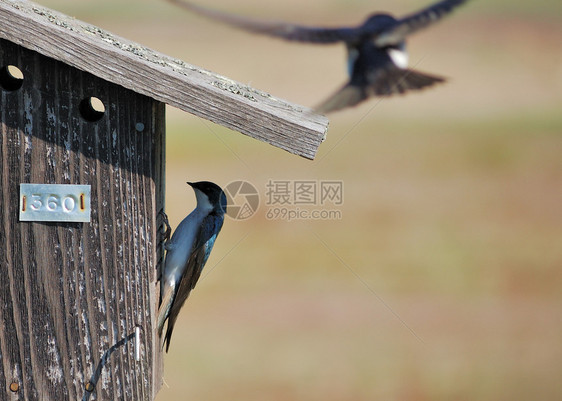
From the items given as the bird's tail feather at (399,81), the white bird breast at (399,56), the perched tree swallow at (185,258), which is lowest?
the perched tree swallow at (185,258)

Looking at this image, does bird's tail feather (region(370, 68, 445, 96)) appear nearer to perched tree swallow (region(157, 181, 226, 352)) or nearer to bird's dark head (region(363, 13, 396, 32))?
bird's dark head (region(363, 13, 396, 32))

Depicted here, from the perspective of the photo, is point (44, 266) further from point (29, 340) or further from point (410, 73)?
point (410, 73)

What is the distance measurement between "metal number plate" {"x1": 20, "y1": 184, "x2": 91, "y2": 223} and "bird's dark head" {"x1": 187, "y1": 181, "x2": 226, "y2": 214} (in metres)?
0.68

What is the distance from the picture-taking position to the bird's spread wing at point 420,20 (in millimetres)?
2080

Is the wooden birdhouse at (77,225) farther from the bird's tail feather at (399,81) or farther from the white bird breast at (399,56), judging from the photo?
the white bird breast at (399,56)

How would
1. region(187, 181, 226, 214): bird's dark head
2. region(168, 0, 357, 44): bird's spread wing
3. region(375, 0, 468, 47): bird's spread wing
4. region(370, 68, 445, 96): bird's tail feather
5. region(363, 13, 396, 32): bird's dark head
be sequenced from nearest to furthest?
1. region(168, 0, 357, 44): bird's spread wing
2. region(375, 0, 468, 47): bird's spread wing
3. region(363, 13, 396, 32): bird's dark head
4. region(370, 68, 445, 96): bird's tail feather
5. region(187, 181, 226, 214): bird's dark head

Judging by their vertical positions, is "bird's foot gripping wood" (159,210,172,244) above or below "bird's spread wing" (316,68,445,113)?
below

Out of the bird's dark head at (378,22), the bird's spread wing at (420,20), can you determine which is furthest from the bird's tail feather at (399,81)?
the bird's spread wing at (420,20)

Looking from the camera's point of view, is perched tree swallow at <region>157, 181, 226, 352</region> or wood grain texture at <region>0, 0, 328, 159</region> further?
perched tree swallow at <region>157, 181, 226, 352</region>

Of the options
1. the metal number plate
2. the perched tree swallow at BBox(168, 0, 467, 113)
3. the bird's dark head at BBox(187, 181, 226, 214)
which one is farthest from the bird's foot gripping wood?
the perched tree swallow at BBox(168, 0, 467, 113)

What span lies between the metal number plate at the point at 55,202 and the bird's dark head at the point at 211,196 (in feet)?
2.22

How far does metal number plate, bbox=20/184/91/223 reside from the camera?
2.15 metres

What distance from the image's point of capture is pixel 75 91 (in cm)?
213

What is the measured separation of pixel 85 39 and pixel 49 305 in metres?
0.78
